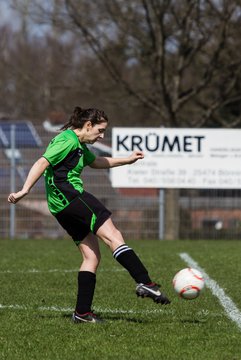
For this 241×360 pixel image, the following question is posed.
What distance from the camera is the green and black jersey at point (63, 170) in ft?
23.9

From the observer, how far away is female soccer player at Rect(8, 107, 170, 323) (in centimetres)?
718

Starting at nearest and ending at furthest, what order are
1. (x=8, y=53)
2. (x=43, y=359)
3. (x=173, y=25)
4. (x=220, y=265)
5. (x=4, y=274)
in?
1. (x=43, y=359)
2. (x=4, y=274)
3. (x=220, y=265)
4. (x=173, y=25)
5. (x=8, y=53)

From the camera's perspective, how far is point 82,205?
23.9 feet

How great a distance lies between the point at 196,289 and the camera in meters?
7.26

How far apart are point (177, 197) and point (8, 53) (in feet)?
91.0

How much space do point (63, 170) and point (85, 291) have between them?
1063 mm

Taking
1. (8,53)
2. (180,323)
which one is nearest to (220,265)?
(180,323)

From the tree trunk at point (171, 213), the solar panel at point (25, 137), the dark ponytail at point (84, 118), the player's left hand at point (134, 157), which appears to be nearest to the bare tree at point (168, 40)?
the tree trunk at point (171, 213)

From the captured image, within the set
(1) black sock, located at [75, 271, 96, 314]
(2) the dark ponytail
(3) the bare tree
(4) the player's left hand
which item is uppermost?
(3) the bare tree

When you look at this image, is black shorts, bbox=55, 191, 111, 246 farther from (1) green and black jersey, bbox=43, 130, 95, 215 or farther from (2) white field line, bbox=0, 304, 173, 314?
(2) white field line, bbox=0, 304, 173, 314

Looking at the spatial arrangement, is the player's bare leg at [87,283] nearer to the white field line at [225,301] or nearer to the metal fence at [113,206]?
the white field line at [225,301]

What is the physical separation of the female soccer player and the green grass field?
1.15 ft

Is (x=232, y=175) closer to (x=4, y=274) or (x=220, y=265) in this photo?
(x=220, y=265)

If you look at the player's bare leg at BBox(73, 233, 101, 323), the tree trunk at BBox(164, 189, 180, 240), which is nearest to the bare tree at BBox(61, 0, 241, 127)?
the tree trunk at BBox(164, 189, 180, 240)
